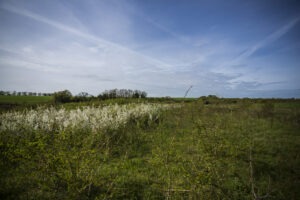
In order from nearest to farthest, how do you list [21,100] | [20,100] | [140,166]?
[140,166], [20,100], [21,100]

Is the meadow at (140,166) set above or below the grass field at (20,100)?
below

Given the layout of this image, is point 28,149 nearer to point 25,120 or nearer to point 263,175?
point 25,120

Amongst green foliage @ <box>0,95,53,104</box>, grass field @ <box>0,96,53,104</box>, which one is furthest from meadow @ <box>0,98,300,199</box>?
grass field @ <box>0,96,53,104</box>

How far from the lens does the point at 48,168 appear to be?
293cm

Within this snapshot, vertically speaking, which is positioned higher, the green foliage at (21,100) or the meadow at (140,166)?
the green foliage at (21,100)

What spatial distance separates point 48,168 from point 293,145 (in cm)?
930

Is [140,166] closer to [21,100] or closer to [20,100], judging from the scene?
[20,100]

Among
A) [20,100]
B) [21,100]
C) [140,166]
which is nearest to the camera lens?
[140,166]

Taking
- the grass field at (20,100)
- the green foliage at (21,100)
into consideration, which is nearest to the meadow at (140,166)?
the green foliage at (21,100)

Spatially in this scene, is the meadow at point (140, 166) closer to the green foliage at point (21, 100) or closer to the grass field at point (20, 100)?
the green foliage at point (21, 100)

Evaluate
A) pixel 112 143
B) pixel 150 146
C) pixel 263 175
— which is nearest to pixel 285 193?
pixel 263 175

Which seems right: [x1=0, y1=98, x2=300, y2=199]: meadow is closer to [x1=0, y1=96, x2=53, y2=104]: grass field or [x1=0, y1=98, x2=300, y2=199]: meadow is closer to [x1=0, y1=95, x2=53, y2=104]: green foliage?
[x1=0, y1=95, x2=53, y2=104]: green foliage

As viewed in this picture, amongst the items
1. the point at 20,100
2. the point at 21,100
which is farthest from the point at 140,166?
the point at 21,100

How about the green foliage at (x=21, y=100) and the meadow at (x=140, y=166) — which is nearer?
the meadow at (x=140, y=166)
